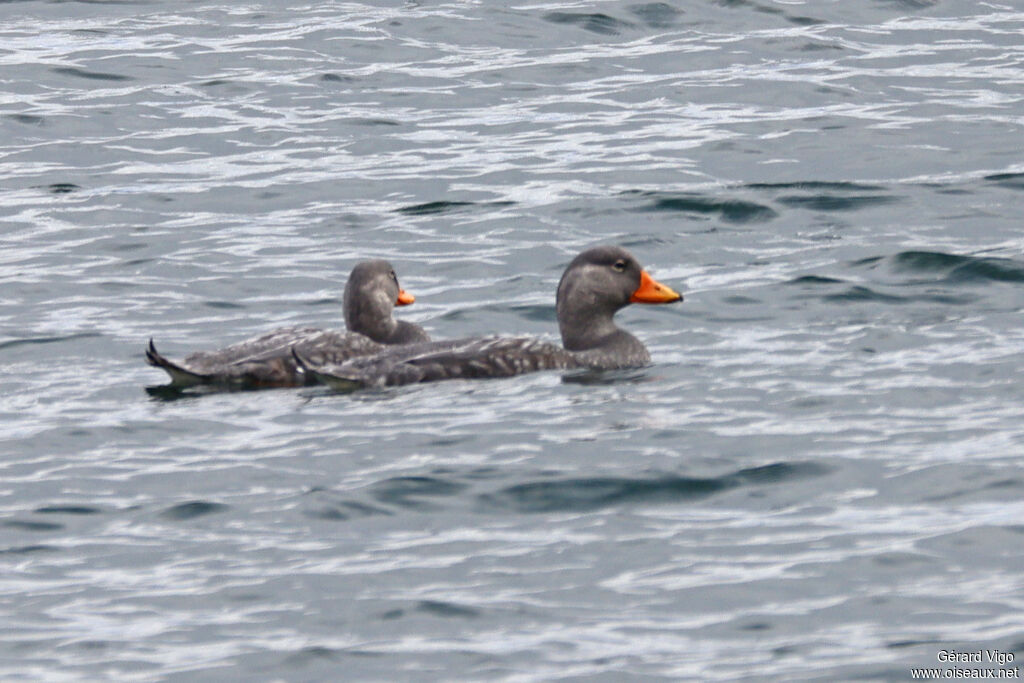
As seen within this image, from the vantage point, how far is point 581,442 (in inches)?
411

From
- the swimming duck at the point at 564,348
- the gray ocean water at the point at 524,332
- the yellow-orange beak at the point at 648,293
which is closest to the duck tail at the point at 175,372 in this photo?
the gray ocean water at the point at 524,332

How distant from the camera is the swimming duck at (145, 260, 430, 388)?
1188 cm

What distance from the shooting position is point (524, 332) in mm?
13961

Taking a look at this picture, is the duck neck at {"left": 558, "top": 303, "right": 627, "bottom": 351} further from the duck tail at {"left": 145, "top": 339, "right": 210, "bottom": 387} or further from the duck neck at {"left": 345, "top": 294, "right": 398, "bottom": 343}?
the duck tail at {"left": 145, "top": 339, "right": 210, "bottom": 387}

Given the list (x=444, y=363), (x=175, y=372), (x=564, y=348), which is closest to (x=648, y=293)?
(x=564, y=348)

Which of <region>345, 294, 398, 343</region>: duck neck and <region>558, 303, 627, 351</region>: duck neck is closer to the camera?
<region>558, 303, 627, 351</region>: duck neck

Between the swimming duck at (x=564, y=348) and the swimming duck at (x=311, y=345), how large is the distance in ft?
0.50

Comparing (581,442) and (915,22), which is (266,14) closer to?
(915,22)

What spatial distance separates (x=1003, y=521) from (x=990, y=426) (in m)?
1.61

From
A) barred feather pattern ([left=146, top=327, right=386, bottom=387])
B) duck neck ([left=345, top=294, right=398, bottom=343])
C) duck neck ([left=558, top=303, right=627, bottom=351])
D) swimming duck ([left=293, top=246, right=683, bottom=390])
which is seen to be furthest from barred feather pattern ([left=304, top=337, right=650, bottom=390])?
duck neck ([left=345, top=294, right=398, bottom=343])

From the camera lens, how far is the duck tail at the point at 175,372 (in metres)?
11.6

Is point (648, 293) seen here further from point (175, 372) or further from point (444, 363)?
point (175, 372)

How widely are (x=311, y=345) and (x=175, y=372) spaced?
2.91 feet

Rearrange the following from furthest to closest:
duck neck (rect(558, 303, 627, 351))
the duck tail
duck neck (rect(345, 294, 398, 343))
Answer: duck neck (rect(345, 294, 398, 343))
duck neck (rect(558, 303, 627, 351))
the duck tail
